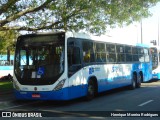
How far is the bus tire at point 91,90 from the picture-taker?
1569 cm

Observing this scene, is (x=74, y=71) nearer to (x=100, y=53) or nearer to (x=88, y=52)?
(x=88, y=52)

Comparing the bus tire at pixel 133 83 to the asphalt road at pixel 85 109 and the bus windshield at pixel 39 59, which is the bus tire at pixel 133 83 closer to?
the asphalt road at pixel 85 109

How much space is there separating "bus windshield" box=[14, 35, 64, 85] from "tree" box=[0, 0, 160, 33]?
12.1ft

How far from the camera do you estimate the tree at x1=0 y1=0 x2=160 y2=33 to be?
1895 centimetres

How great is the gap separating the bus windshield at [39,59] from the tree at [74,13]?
3699mm

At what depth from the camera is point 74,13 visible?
20297mm

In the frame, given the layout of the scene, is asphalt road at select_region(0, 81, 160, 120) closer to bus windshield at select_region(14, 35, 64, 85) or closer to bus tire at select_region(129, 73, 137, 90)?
bus windshield at select_region(14, 35, 64, 85)

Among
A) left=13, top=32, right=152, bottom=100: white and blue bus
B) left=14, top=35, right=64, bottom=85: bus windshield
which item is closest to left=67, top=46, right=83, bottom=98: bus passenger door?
left=13, top=32, right=152, bottom=100: white and blue bus

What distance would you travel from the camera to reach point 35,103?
15328mm

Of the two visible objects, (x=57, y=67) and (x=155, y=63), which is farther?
(x=155, y=63)

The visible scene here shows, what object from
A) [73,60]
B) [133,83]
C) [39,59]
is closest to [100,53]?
[73,60]

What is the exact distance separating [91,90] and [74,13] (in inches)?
233

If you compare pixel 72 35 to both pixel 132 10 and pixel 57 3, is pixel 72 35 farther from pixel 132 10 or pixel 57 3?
pixel 132 10

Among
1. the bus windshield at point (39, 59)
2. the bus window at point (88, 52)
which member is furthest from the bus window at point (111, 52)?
the bus windshield at point (39, 59)
